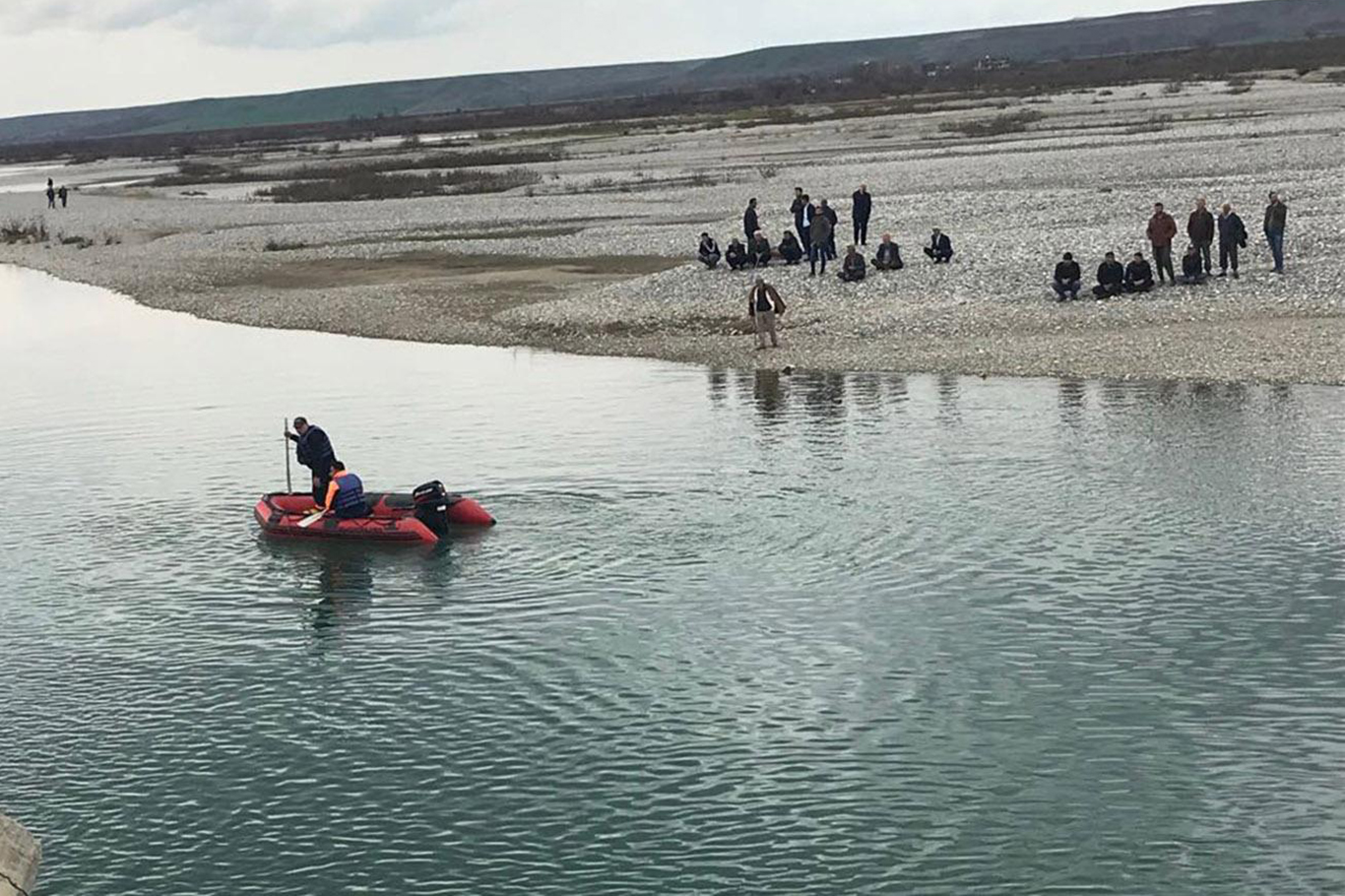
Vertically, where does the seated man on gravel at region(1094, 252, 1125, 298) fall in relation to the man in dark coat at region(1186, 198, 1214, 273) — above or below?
below

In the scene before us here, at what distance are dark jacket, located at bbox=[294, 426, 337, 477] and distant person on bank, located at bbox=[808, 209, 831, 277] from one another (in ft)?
73.8

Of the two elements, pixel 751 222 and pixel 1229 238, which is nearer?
pixel 1229 238

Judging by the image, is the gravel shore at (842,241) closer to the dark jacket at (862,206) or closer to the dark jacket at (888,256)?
the dark jacket at (888,256)

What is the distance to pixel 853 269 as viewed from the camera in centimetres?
4972

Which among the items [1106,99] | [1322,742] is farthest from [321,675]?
[1106,99]

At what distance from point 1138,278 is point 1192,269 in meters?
1.37

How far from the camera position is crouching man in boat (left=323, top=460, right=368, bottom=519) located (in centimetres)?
3022

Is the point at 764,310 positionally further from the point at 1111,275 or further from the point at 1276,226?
the point at 1276,226

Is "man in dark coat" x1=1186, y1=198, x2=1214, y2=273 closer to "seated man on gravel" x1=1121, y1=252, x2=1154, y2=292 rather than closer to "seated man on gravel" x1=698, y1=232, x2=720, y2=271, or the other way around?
"seated man on gravel" x1=1121, y1=252, x2=1154, y2=292

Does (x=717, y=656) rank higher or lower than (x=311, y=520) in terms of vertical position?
lower

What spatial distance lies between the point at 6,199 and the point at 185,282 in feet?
245

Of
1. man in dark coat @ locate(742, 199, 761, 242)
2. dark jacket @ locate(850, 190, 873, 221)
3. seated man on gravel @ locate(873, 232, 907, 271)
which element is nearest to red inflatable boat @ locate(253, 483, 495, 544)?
seated man on gravel @ locate(873, 232, 907, 271)

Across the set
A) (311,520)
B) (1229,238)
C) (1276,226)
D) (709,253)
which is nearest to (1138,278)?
(1229,238)

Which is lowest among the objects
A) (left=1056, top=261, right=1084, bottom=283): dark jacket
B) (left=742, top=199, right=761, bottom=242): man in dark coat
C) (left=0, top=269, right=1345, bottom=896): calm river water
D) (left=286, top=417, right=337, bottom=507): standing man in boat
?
(left=0, top=269, right=1345, bottom=896): calm river water
